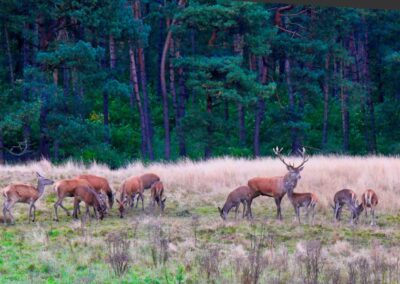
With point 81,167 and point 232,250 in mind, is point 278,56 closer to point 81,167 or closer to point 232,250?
point 81,167

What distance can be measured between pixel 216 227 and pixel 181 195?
3.58 m

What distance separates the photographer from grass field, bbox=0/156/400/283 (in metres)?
8.75

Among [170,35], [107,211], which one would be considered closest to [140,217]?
[107,211]

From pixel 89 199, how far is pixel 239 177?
5353 millimetres

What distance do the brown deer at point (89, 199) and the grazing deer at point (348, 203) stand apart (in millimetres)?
3869

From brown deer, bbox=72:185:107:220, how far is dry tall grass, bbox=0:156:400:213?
91.1 inches

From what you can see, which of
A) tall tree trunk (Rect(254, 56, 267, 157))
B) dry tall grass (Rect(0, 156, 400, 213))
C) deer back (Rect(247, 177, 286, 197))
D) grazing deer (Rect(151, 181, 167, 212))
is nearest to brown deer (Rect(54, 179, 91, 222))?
grazing deer (Rect(151, 181, 167, 212))

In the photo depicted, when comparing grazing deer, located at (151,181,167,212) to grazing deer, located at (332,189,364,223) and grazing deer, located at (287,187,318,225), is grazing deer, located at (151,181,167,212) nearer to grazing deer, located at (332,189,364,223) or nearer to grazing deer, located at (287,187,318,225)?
grazing deer, located at (287,187,318,225)

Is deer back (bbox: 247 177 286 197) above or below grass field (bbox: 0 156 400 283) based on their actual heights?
above

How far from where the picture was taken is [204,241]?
1113 centimetres

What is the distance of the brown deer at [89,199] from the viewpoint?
12.9 metres

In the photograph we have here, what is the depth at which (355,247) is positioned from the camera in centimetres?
1105

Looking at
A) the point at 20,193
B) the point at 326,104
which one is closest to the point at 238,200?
the point at 20,193

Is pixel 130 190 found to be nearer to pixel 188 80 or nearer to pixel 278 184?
pixel 278 184
